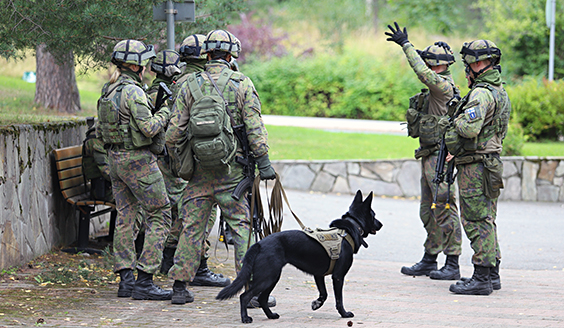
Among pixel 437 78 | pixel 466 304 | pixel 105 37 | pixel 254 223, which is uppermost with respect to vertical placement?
pixel 105 37

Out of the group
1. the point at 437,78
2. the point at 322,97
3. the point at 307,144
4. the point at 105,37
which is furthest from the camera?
the point at 322,97

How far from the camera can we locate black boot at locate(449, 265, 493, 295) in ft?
18.9

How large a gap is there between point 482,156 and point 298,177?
256 inches

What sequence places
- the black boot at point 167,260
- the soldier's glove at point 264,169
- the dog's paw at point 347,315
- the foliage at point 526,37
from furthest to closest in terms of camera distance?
the foliage at point 526,37 < the black boot at point 167,260 < the soldier's glove at point 264,169 < the dog's paw at point 347,315

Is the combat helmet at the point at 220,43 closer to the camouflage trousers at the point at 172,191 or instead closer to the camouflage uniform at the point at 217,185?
the camouflage uniform at the point at 217,185

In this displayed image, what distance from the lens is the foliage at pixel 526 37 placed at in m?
20.3

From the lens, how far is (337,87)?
71.6ft

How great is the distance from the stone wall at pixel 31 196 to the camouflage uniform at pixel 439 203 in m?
4.01

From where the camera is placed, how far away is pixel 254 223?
5.21 m

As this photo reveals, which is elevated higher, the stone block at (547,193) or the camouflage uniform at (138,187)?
the camouflage uniform at (138,187)

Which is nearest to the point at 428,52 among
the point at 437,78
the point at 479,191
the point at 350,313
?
the point at 437,78

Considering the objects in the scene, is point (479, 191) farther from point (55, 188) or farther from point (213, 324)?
point (55, 188)

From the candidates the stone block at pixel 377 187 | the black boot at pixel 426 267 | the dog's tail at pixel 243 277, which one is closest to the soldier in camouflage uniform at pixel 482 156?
the black boot at pixel 426 267

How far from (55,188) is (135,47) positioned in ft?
7.98
